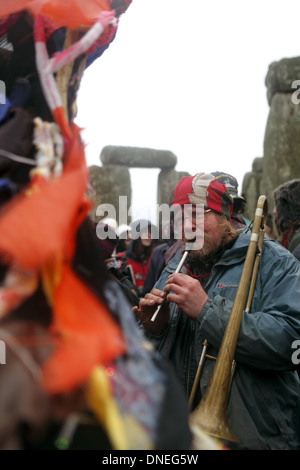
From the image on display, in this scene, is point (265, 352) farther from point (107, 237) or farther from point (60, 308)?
point (107, 237)

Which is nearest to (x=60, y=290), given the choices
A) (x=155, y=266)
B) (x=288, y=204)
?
(x=288, y=204)

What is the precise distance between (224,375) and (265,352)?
0.18 meters

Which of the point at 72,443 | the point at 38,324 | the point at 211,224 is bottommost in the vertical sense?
the point at 72,443

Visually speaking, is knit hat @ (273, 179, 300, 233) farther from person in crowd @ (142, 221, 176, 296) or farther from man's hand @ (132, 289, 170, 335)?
man's hand @ (132, 289, 170, 335)

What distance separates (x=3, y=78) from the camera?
0.95 metres

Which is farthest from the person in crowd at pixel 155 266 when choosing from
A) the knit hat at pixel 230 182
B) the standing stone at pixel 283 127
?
the standing stone at pixel 283 127

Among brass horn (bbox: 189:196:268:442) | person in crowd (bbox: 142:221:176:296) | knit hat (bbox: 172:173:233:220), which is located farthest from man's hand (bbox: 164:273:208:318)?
person in crowd (bbox: 142:221:176:296)

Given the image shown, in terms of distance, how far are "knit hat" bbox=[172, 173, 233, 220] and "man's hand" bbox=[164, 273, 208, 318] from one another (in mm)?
400

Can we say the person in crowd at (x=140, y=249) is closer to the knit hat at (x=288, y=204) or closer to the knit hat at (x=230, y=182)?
the knit hat at (x=230, y=182)

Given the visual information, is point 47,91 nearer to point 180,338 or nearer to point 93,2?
point 93,2

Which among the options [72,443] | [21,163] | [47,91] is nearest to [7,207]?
[21,163]

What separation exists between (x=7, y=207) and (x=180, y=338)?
1364 mm

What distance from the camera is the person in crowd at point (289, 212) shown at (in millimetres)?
2650

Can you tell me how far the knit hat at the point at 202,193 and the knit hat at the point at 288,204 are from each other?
2.96 ft
